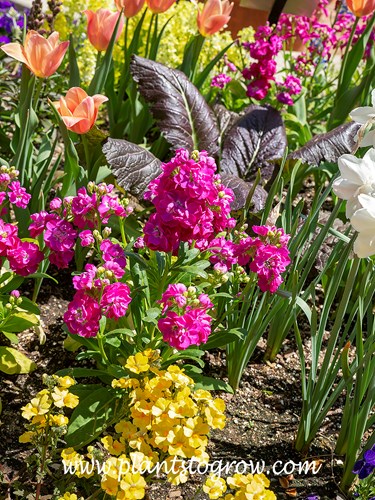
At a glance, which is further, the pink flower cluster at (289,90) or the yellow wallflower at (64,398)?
the pink flower cluster at (289,90)

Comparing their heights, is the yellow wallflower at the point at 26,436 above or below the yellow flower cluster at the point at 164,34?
below

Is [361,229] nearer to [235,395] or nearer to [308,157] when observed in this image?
[235,395]

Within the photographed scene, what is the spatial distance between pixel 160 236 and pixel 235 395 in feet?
2.70

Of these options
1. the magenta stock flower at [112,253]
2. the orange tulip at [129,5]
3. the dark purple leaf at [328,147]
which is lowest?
A: the magenta stock flower at [112,253]

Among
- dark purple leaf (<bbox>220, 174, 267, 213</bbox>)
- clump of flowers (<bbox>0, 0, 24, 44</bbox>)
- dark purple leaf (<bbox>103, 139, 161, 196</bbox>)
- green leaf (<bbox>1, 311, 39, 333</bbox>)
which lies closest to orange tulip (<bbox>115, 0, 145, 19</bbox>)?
dark purple leaf (<bbox>103, 139, 161, 196</bbox>)

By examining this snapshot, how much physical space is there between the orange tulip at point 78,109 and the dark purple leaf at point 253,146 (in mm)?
924

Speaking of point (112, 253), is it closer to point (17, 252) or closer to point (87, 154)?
point (17, 252)

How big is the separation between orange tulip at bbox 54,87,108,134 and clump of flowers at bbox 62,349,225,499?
85 centimetres

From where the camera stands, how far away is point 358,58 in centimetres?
367

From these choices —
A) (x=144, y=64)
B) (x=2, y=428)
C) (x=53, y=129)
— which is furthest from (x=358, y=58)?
(x=2, y=428)

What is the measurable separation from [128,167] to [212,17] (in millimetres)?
869

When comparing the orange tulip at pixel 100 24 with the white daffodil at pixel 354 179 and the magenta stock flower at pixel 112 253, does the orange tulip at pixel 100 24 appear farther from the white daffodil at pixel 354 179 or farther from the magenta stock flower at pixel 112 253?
the white daffodil at pixel 354 179

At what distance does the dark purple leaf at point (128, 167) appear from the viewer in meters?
2.70

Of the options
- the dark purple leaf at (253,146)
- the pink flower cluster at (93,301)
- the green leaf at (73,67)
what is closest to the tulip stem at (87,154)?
the green leaf at (73,67)
